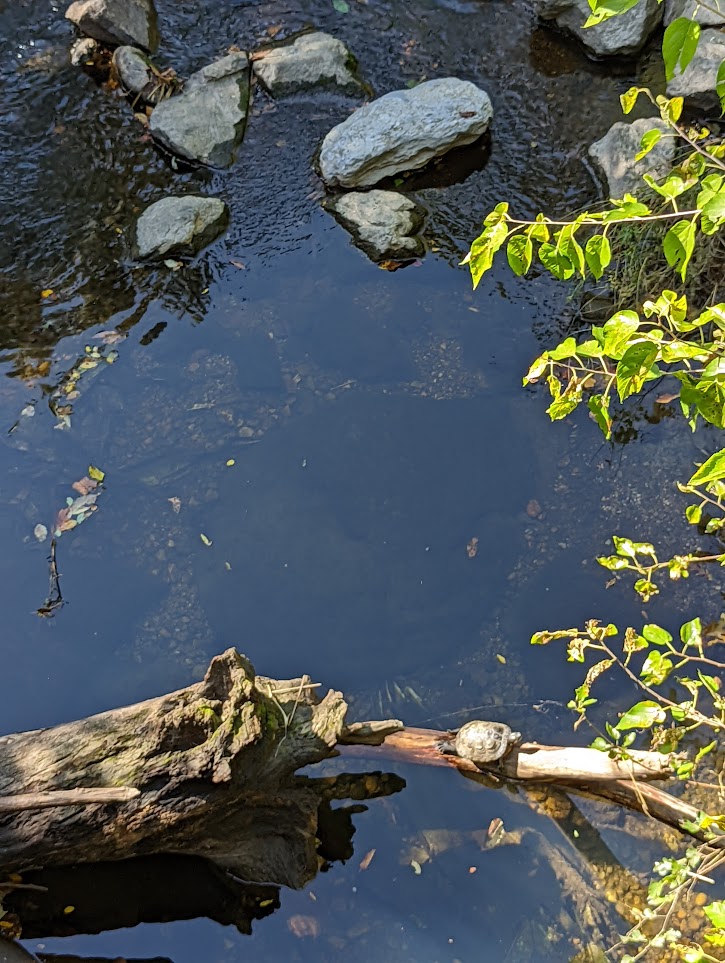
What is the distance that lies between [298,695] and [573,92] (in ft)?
14.0

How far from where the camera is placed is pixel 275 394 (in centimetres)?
416

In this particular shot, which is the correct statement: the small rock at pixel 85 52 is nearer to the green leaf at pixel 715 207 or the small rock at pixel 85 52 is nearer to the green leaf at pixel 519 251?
the green leaf at pixel 519 251

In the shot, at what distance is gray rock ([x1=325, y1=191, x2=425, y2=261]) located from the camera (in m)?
4.57

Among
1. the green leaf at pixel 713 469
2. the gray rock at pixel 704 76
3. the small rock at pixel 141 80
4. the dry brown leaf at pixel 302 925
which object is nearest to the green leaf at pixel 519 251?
the green leaf at pixel 713 469

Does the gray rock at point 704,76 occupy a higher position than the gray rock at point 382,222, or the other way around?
the gray rock at point 704,76

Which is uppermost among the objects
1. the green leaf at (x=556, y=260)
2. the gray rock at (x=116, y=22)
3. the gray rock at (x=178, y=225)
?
the green leaf at (x=556, y=260)

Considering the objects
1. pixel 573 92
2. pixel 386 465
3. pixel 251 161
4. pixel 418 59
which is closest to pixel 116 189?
pixel 251 161

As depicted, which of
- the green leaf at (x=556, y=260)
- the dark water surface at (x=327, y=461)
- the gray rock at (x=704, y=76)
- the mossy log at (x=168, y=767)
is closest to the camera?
the green leaf at (x=556, y=260)

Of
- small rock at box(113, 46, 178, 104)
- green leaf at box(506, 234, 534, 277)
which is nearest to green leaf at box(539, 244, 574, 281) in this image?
green leaf at box(506, 234, 534, 277)

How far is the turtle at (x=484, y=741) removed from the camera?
117 inches

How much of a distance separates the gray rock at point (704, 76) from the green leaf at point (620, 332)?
12.6ft

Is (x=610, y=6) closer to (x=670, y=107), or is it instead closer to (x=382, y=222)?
(x=670, y=107)

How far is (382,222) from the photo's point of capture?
15.1 ft

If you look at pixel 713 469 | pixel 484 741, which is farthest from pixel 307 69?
pixel 713 469
